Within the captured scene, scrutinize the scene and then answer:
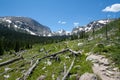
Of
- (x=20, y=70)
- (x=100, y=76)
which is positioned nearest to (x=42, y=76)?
(x=20, y=70)

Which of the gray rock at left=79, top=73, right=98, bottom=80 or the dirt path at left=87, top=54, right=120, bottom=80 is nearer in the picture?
the gray rock at left=79, top=73, right=98, bottom=80

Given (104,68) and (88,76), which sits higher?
(104,68)

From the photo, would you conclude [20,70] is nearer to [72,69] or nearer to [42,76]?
[42,76]

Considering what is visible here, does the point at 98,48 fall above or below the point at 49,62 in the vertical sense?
above

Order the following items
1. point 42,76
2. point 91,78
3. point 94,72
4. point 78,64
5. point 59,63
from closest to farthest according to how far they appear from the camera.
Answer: point 91,78, point 94,72, point 42,76, point 78,64, point 59,63

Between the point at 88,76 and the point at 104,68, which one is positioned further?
the point at 104,68

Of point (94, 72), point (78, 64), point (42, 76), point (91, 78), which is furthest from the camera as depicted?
point (78, 64)

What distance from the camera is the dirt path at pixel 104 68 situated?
101 feet

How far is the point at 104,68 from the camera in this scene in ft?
111

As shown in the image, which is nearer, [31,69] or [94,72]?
[94,72]

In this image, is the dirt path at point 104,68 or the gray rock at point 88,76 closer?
the gray rock at point 88,76

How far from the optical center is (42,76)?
3491cm

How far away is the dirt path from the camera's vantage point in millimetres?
30844

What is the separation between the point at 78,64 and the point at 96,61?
364 cm
